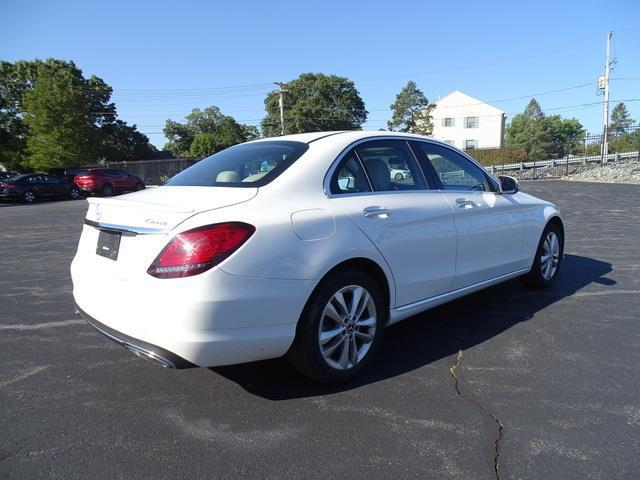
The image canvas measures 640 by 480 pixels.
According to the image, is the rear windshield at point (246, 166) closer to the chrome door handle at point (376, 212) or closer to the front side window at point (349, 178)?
the front side window at point (349, 178)

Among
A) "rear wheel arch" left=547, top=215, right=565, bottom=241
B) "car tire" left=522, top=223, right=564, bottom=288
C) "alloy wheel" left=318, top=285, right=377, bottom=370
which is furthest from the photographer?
"rear wheel arch" left=547, top=215, right=565, bottom=241

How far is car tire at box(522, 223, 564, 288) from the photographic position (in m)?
5.14

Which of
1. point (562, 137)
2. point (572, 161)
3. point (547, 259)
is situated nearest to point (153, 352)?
point (547, 259)

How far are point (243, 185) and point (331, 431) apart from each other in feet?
5.10

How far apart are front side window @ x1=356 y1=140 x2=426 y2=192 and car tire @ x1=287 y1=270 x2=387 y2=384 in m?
0.78

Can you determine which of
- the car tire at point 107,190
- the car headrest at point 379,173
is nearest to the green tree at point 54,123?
the car tire at point 107,190

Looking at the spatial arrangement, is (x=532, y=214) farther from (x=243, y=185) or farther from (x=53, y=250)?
(x=53, y=250)

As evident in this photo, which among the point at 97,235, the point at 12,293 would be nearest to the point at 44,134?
the point at 12,293

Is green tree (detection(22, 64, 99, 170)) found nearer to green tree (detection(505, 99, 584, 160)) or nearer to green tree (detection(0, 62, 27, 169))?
green tree (detection(0, 62, 27, 169))

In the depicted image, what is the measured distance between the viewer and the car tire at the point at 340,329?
9.42 feet

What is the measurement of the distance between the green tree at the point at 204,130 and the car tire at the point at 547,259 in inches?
3175

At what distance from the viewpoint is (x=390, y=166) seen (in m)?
3.65

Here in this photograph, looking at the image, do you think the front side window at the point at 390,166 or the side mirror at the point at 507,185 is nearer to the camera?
the front side window at the point at 390,166

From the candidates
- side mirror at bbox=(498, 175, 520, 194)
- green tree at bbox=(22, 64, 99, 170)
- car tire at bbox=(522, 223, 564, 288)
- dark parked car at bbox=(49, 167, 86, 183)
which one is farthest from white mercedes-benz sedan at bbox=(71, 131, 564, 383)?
green tree at bbox=(22, 64, 99, 170)
